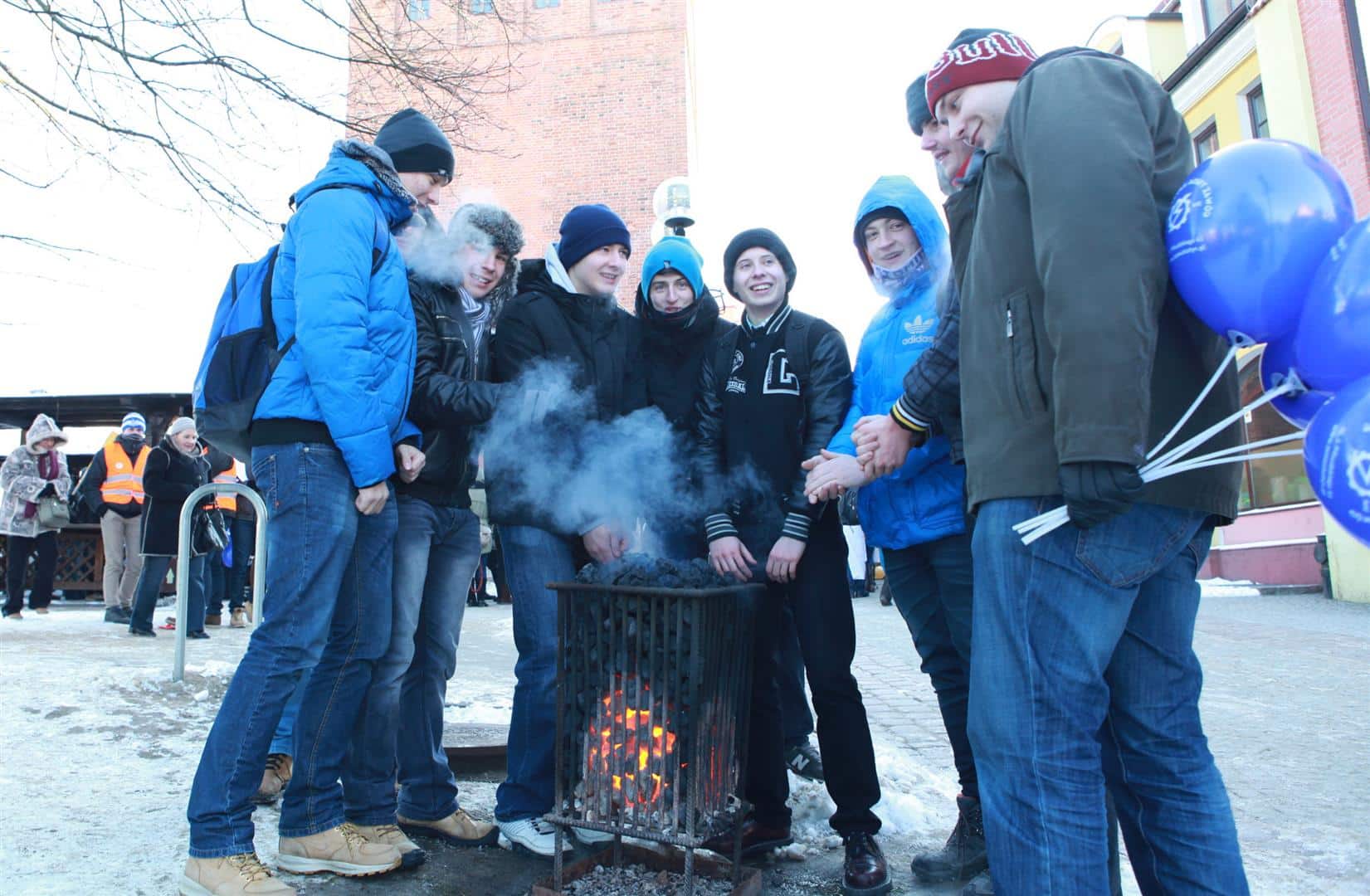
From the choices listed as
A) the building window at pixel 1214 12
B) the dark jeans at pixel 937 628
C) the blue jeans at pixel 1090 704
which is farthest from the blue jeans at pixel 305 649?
the building window at pixel 1214 12

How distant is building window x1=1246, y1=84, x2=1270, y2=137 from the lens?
13859 millimetres

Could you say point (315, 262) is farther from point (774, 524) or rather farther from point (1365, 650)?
point (1365, 650)

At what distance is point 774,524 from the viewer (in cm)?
312

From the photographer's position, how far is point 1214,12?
50.8ft

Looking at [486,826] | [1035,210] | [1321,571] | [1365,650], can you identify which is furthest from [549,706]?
[1321,571]

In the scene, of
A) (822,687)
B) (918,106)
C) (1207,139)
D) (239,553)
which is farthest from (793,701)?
(1207,139)

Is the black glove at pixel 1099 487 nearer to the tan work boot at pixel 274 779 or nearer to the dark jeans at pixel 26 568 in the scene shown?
the tan work boot at pixel 274 779

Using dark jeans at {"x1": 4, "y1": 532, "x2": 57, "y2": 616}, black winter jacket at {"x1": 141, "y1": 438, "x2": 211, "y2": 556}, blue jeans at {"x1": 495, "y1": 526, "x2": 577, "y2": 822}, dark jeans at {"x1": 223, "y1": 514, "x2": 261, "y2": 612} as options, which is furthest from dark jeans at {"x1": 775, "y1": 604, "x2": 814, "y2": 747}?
dark jeans at {"x1": 4, "y1": 532, "x2": 57, "y2": 616}

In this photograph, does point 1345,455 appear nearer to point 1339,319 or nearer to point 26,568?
point 1339,319

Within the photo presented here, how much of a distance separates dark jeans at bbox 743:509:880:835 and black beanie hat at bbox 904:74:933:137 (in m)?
1.32

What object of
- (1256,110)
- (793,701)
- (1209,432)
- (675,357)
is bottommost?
(793,701)

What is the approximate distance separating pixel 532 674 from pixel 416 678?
17.8 inches

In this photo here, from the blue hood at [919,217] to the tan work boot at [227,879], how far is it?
2546mm

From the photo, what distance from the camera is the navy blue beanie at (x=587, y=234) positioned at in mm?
3367
